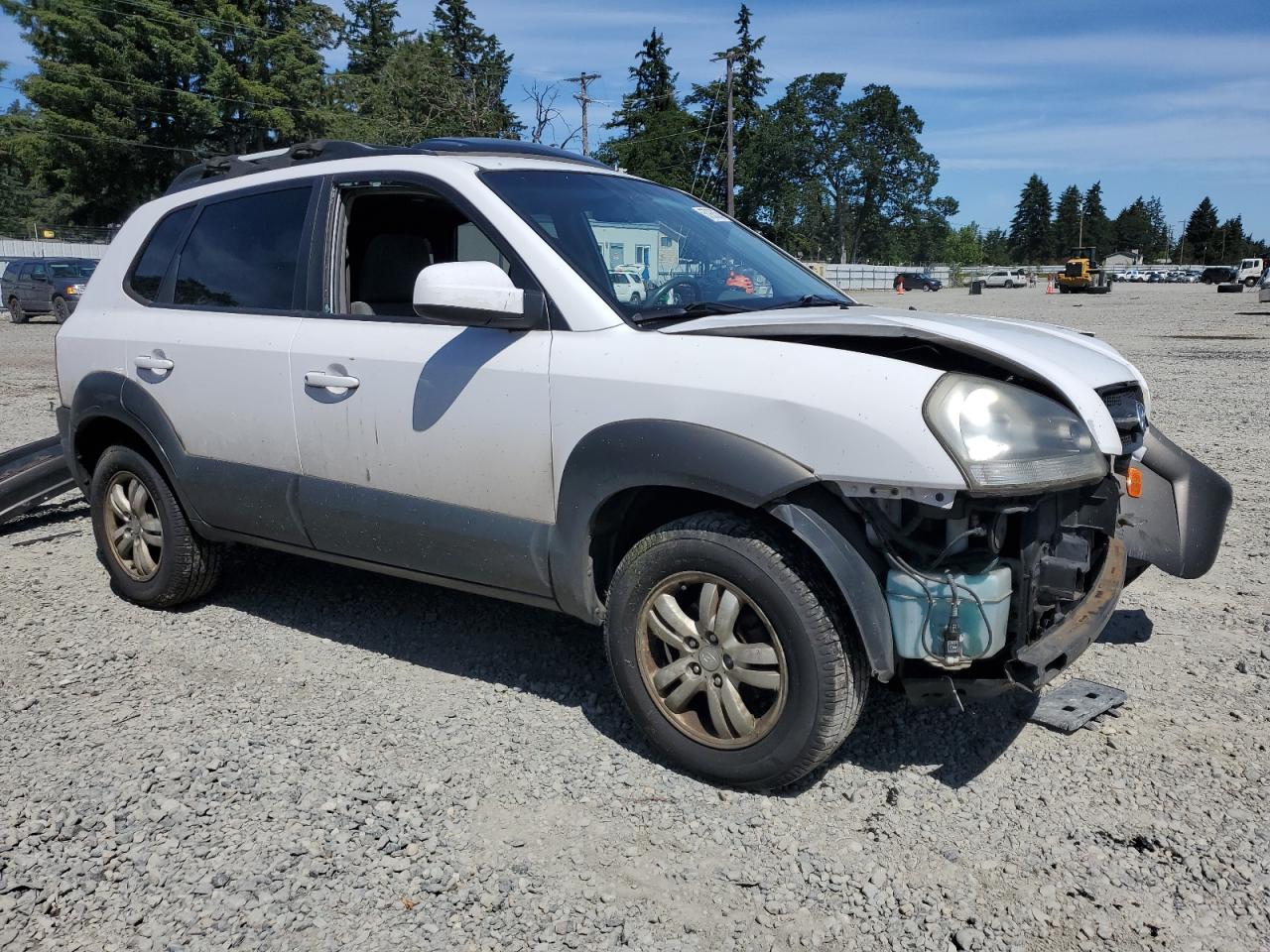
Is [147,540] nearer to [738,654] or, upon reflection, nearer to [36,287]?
[738,654]

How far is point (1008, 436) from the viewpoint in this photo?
2.71 metres

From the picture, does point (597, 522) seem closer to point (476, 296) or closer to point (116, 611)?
point (476, 296)

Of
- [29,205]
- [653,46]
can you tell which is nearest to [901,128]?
[653,46]

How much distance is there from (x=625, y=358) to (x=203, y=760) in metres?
1.91

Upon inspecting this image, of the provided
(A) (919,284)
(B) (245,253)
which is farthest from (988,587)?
(A) (919,284)

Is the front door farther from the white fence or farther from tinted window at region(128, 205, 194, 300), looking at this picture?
the white fence

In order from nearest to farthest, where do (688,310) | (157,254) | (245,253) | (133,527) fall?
(688,310), (245,253), (157,254), (133,527)

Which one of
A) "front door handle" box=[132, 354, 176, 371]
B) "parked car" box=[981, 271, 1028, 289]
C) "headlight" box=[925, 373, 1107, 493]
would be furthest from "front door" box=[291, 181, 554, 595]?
"parked car" box=[981, 271, 1028, 289]

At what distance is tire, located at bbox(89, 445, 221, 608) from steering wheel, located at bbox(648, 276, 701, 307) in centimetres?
249

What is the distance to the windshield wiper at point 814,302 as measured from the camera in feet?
12.5

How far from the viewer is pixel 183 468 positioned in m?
4.46

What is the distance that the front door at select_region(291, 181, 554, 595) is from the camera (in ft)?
11.2

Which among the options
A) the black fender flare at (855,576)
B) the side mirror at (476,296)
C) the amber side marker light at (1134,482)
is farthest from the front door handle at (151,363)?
the amber side marker light at (1134,482)

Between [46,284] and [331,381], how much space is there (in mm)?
27927
